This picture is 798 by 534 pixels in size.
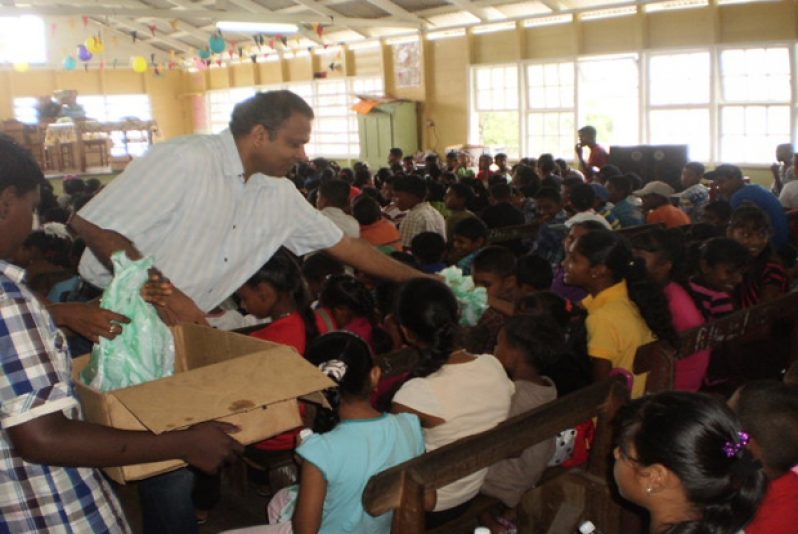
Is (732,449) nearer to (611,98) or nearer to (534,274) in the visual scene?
(534,274)

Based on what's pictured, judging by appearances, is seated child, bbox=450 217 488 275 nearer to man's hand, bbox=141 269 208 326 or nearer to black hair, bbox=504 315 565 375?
black hair, bbox=504 315 565 375

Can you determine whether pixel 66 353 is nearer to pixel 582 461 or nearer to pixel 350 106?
pixel 582 461

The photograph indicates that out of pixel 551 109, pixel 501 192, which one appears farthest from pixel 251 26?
pixel 501 192

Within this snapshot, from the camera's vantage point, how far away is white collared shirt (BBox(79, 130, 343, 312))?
8.14 feet

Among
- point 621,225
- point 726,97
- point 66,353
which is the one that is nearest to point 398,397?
point 66,353

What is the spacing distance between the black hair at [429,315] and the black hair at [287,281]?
644 mm

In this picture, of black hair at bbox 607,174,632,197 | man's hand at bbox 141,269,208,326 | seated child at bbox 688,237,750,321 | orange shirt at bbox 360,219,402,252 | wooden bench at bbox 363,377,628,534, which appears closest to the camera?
wooden bench at bbox 363,377,628,534

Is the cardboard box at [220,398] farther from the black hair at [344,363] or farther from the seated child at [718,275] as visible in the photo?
the seated child at [718,275]

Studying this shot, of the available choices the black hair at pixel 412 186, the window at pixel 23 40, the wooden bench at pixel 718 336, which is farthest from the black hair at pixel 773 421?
the window at pixel 23 40

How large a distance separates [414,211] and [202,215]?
382 centimetres

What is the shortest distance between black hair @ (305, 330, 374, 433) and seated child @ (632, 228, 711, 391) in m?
1.60

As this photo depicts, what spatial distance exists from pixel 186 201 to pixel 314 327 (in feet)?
3.10

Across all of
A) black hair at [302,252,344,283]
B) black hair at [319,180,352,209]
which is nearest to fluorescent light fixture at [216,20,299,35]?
black hair at [319,180,352,209]

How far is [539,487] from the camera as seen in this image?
3.04 m
